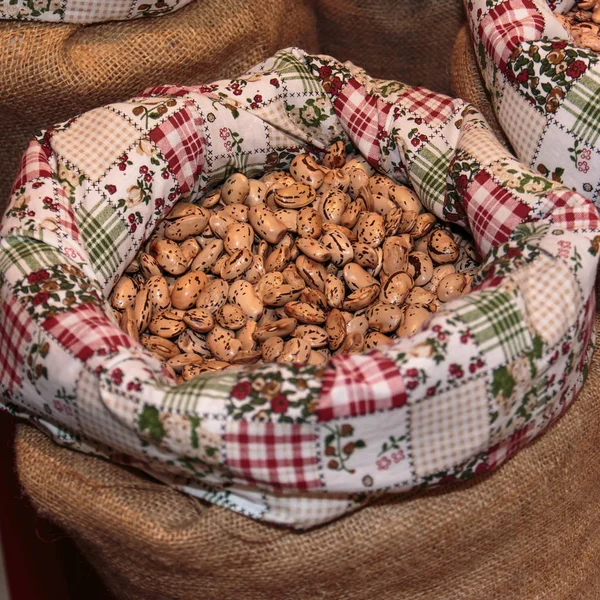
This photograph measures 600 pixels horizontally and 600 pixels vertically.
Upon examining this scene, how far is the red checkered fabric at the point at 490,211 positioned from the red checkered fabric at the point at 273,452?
0.34 meters

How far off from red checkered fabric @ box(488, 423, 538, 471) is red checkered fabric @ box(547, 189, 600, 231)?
205 mm

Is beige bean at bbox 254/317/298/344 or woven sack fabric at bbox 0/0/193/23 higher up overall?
woven sack fabric at bbox 0/0/193/23

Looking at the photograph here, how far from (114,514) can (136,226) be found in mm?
353

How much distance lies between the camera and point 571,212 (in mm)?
832

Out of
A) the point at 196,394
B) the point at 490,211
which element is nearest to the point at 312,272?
the point at 490,211

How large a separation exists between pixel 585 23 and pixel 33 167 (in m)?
0.77

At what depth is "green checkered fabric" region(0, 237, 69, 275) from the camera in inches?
32.9

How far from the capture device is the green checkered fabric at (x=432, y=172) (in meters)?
1.01

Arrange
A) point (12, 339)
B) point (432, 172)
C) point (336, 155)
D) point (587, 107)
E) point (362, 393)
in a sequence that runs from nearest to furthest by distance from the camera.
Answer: point (362, 393)
point (12, 339)
point (587, 107)
point (432, 172)
point (336, 155)

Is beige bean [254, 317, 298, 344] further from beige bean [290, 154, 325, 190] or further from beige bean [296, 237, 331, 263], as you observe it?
beige bean [290, 154, 325, 190]

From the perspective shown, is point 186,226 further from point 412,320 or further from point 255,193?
point 412,320

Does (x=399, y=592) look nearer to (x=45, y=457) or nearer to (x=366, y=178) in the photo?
(x=45, y=457)

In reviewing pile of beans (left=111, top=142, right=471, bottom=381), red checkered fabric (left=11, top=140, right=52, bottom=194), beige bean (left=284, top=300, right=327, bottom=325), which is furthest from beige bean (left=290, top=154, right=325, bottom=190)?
red checkered fabric (left=11, top=140, right=52, bottom=194)

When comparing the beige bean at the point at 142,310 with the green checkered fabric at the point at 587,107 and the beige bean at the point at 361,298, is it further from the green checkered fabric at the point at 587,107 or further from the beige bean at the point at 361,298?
the green checkered fabric at the point at 587,107
